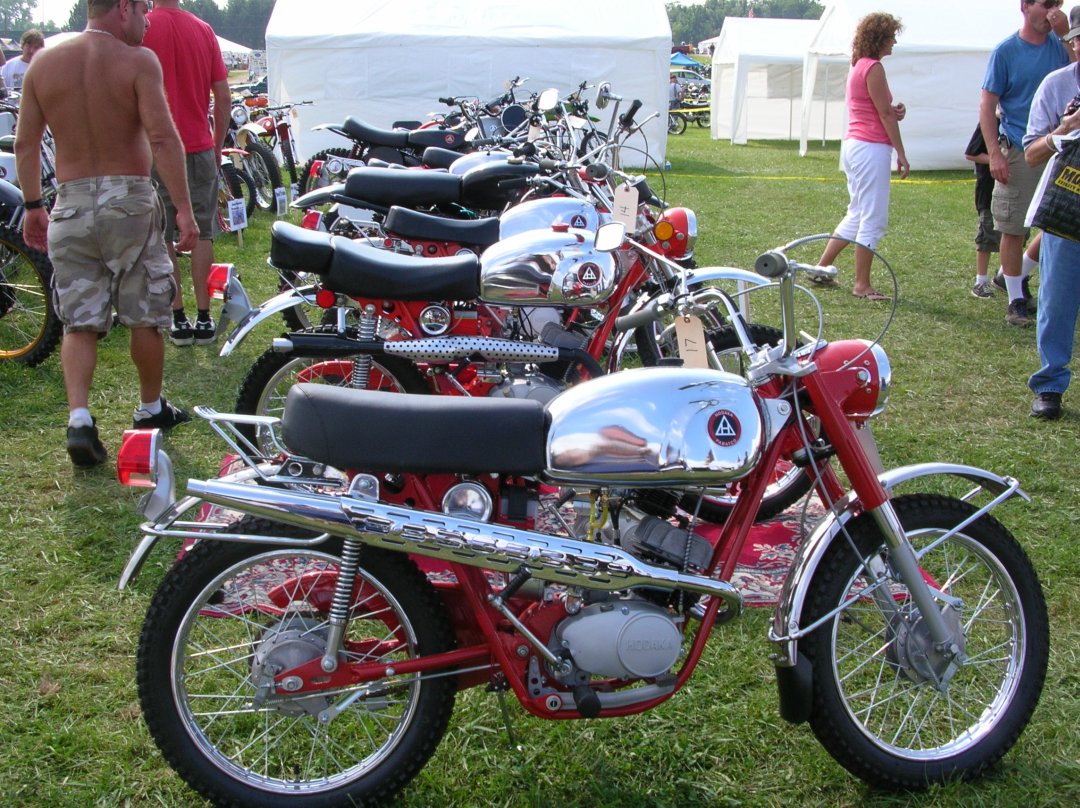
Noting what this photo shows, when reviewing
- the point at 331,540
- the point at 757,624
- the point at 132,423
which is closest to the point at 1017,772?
the point at 757,624

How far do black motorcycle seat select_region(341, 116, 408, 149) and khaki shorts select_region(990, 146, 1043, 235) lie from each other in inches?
172

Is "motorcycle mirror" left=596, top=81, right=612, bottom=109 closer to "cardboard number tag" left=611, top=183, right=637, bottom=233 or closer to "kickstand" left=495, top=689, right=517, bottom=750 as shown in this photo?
"cardboard number tag" left=611, top=183, right=637, bottom=233

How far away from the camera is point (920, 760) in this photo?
2.47m

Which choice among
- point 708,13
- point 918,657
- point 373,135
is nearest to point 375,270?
point 918,657

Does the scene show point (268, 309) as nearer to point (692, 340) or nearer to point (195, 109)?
point (692, 340)

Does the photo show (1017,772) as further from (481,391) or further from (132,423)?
(132,423)

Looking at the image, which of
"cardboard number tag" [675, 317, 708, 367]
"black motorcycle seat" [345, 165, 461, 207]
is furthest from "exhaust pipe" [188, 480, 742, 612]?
"black motorcycle seat" [345, 165, 461, 207]

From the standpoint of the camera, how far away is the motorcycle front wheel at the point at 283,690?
87.3 inches

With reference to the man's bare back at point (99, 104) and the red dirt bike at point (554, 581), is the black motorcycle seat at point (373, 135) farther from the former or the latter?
the red dirt bike at point (554, 581)

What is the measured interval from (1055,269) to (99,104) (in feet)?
14.4

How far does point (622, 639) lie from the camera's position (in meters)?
2.25

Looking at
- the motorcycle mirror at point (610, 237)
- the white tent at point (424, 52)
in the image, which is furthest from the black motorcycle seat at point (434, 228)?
the white tent at point (424, 52)

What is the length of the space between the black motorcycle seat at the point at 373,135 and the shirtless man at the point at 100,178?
344 centimetres

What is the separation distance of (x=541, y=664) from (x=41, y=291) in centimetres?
466
